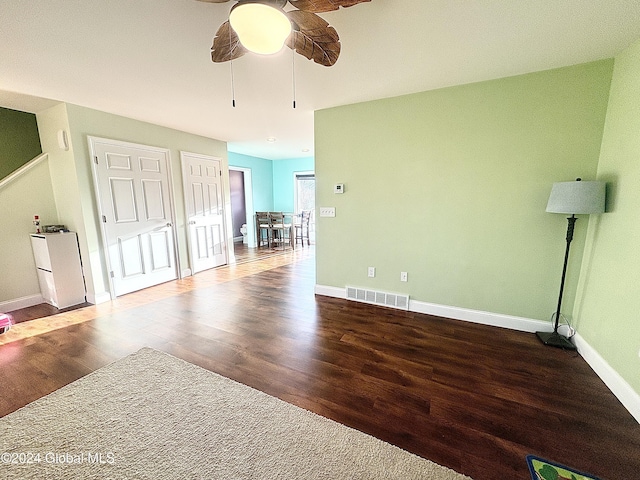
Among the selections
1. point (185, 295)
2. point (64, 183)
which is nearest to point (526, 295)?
point (185, 295)

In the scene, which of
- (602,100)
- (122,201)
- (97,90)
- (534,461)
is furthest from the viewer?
(122,201)

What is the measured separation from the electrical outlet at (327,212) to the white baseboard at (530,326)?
0.98m

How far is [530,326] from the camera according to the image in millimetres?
2414

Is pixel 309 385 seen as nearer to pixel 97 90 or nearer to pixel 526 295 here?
pixel 526 295

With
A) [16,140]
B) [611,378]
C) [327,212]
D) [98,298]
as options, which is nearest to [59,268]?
[98,298]

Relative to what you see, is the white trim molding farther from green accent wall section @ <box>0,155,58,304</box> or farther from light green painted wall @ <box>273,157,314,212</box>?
light green painted wall @ <box>273,157,314,212</box>

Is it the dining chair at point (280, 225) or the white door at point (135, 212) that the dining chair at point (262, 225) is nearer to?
the dining chair at point (280, 225)

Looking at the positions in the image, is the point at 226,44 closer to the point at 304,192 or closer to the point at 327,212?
the point at 327,212

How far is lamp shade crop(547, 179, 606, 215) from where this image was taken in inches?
72.5

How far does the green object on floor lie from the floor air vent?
174cm

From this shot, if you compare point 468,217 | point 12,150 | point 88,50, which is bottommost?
point 468,217

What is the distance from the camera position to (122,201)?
133 inches

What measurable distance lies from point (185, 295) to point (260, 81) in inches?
111

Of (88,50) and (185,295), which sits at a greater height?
(88,50)
